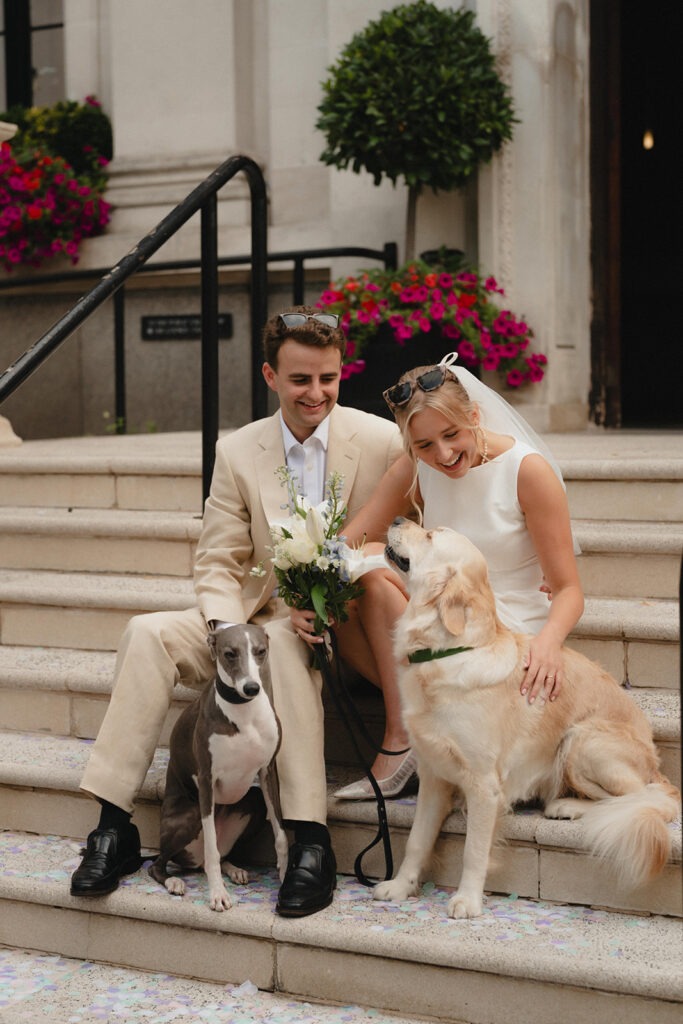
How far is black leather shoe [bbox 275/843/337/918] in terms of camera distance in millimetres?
3070

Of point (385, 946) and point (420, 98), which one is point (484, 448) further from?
point (420, 98)

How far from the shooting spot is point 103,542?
4.88m

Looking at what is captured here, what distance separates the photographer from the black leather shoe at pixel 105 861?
3.22m

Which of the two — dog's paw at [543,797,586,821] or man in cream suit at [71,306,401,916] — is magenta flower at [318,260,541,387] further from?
dog's paw at [543,797,586,821]

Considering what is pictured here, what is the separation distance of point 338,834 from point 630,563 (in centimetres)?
139

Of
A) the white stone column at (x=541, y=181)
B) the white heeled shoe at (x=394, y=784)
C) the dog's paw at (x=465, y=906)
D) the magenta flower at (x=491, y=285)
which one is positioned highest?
the white stone column at (x=541, y=181)

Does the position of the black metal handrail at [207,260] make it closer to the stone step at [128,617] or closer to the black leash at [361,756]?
the stone step at [128,617]

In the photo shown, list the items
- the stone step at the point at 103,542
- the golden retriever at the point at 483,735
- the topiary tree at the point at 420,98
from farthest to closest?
the topiary tree at the point at 420,98, the stone step at the point at 103,542, the golden retriever at the point at 483,735

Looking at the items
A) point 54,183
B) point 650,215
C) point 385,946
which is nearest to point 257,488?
point 385,946

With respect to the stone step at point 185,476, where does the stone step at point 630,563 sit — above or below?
below

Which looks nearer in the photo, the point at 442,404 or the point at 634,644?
the point at 442,404

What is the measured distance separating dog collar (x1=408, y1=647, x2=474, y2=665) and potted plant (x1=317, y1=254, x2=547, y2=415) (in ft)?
10.9

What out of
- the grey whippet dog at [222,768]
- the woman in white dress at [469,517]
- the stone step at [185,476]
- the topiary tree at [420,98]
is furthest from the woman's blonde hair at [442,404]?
the topiary tree at [420,98]

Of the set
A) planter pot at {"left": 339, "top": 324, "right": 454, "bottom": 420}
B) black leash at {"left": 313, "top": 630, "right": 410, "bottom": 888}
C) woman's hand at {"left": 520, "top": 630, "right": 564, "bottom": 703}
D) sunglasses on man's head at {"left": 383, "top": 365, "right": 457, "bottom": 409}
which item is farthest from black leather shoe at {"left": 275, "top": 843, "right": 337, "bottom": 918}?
planter pot at {"left": 339, "top": 324, "right": 454, "bottom": 420}
